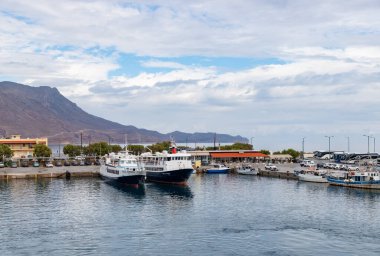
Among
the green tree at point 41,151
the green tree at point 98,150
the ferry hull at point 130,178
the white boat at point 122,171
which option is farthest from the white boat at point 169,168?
the green tree at point 98,150

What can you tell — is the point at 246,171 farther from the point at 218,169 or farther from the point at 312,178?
the point at 312,178

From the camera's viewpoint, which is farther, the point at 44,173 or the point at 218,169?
the point at 218,169

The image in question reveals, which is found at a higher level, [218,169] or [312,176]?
[312,176]

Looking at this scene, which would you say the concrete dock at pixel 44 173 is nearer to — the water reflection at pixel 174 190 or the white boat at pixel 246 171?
the water reflection at pixel 174 190

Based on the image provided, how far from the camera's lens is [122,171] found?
11125cm

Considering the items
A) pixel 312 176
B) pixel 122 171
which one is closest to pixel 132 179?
pixel 122 171

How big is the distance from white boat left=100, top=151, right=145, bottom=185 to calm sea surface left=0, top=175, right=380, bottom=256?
649 cm

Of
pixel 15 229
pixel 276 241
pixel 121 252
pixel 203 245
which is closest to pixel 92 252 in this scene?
pixel 121 252

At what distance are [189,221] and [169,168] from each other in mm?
49728

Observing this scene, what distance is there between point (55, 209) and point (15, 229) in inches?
584

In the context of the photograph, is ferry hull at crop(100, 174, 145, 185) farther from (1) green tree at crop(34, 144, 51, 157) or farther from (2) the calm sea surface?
(1) green tree at crop(34, 144, 51, 157)

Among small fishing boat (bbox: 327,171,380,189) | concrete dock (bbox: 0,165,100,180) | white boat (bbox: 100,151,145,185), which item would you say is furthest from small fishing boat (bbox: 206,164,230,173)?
small fishing boat (bbox: 327,171,380,189)

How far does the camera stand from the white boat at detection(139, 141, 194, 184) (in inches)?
4331

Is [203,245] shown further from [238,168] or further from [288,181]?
[238,168]
